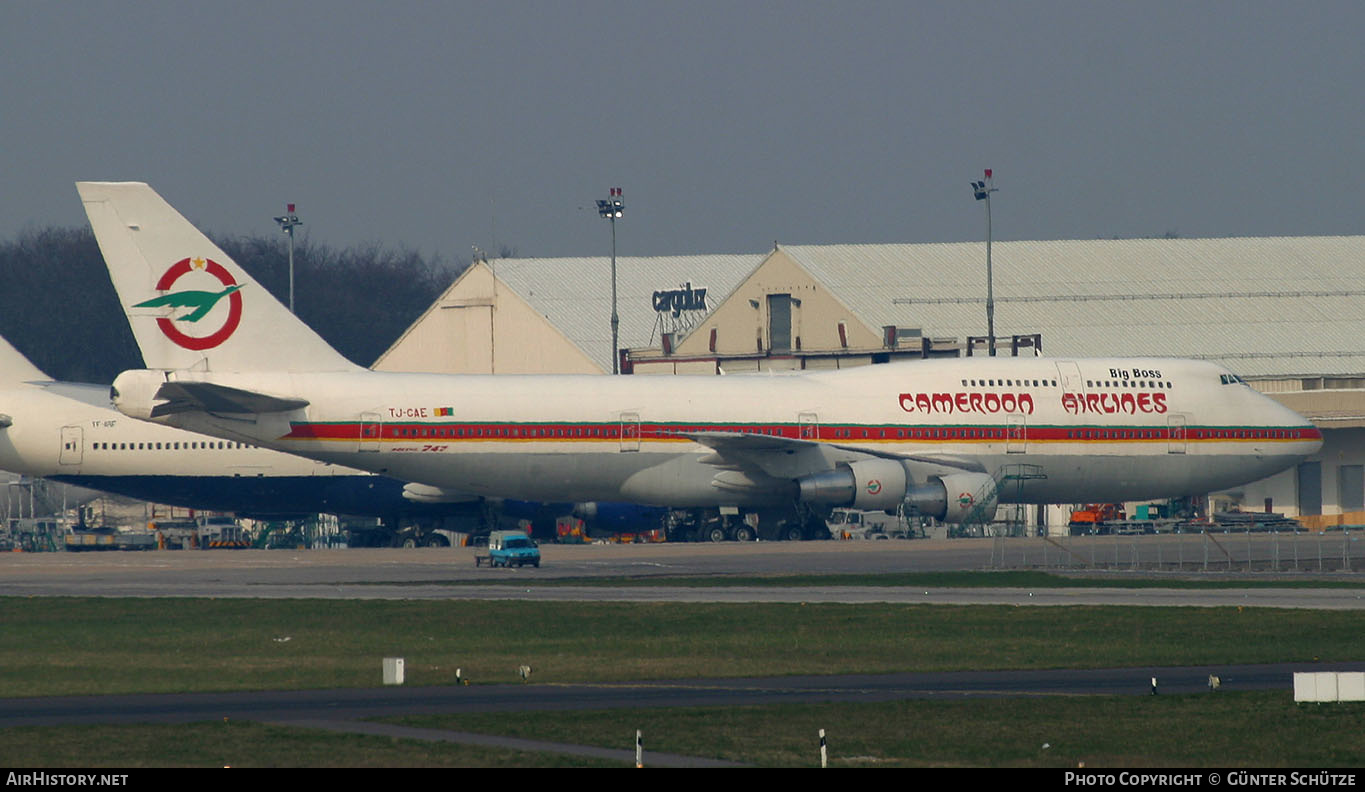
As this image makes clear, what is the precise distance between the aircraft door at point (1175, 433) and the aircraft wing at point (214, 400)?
27723 mm

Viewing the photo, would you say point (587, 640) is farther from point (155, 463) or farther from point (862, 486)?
point (155, 463)

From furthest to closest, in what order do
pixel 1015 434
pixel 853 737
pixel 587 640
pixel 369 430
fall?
pixel 1015 434
pixel 369 430
pixel 587 640
pixel 853 737

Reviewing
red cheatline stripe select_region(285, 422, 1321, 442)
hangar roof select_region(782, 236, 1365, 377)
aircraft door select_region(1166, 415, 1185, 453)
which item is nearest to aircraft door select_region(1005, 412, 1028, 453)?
red cheatline stripe select_region(285, 422, 1321, 442)

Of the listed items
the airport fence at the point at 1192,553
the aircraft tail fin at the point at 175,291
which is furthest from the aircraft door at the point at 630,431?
the airport fence at the point at 1192,553

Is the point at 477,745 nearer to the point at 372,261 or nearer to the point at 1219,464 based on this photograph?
the point at 1219,464

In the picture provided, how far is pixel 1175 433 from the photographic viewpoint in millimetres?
65062

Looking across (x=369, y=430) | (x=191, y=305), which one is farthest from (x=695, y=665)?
(x=191, y=305)

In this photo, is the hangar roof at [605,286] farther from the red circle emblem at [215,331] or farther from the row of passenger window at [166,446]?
the red circle emblem at [215,331]

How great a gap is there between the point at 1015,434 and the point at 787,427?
24.1 feet

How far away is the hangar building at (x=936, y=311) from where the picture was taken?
325ft

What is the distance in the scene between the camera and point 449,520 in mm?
68812
